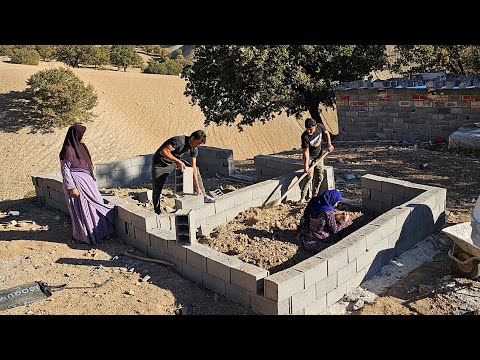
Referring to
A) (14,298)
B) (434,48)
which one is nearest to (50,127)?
(434,48)

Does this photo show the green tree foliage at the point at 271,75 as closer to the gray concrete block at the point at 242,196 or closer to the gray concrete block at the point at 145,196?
the gray concrete block at the point at 145,196

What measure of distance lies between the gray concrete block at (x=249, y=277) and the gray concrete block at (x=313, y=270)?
0.35 meters

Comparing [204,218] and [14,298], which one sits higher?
[204,218]

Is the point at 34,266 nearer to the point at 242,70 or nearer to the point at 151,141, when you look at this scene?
the point at 242,70

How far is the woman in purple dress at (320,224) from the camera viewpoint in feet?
19.8

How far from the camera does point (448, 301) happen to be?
513 cm

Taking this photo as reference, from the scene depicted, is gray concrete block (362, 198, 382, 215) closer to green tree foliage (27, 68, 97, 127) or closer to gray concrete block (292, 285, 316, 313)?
gray concrete block (292, 285, 316, 313)

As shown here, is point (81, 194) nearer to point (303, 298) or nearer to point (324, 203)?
point (324, 203)

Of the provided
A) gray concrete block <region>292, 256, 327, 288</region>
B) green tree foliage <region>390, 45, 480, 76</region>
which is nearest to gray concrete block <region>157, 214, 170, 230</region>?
gray concrete block <region>292, 256, 327, 288</region>

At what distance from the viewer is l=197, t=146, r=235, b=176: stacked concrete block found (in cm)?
989

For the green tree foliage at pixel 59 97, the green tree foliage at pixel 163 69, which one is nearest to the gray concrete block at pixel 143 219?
the green tree foliage at pixel 59 97

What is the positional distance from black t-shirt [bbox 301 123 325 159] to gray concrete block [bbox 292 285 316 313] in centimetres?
327
